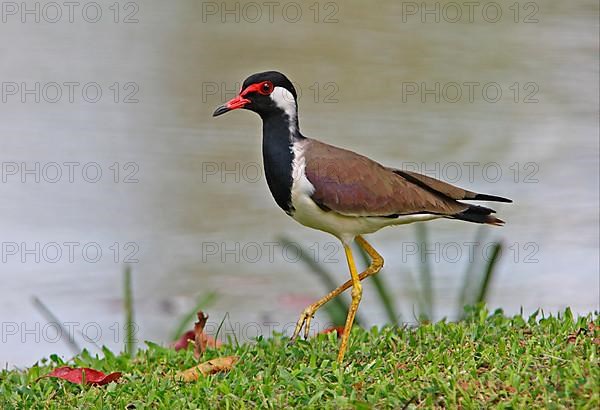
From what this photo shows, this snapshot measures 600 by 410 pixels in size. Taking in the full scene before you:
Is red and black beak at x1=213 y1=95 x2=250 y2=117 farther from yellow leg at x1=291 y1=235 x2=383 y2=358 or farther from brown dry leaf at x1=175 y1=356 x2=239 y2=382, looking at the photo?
brown dry leaf at x1=175 y1=356 x2=239 y2=382

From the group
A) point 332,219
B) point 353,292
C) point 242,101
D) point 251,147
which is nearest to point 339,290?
point 353,292

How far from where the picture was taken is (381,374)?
15.6ft

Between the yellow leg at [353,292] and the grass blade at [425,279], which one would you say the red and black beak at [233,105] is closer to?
the yellow leg at [353,292]

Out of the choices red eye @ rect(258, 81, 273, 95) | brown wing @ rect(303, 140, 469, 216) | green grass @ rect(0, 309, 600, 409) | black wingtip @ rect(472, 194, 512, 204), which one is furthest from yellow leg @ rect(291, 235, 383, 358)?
red eye @ rect(258, 81, 273, 95)

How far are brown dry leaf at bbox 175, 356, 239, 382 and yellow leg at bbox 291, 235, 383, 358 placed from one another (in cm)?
35

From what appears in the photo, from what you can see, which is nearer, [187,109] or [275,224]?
[275,224]

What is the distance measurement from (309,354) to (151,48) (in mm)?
7671

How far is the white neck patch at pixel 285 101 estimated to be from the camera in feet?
17.5

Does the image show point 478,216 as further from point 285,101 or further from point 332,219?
point 285,101

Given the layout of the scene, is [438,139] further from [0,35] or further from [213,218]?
[0,35]

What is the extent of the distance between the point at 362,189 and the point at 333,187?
6.0 inches

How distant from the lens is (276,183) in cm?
523

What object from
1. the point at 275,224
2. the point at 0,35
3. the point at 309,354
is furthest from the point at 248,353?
the point at 0,35

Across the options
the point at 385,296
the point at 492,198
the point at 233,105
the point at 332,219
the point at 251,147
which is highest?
the point at 251,147
